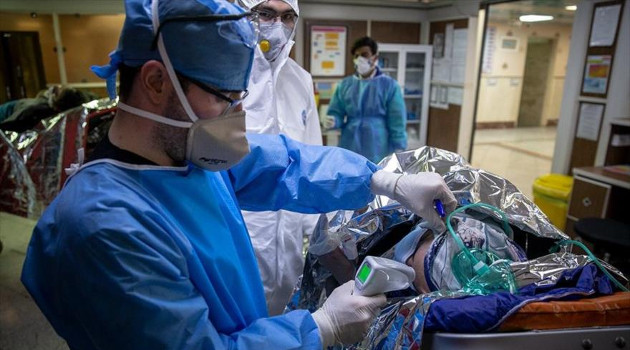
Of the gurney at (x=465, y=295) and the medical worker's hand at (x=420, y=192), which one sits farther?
the medical worker's hand at (x=420, y=192)

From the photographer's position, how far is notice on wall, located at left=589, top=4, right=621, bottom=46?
285 cm

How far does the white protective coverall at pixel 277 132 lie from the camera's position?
1.44 meters

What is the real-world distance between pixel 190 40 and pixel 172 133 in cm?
17

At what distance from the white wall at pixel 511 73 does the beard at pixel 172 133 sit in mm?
7693

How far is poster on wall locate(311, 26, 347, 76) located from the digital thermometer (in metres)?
3.83

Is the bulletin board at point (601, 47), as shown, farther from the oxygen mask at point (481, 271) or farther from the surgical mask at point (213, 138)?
the surgical mask at point (213, 138)

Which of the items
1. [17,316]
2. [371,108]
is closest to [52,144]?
[17,316]

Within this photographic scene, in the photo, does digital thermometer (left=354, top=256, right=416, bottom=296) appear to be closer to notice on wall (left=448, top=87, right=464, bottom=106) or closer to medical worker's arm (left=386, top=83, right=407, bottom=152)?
medical worker's arm (left=386, top=83, right=407, bottom=152)

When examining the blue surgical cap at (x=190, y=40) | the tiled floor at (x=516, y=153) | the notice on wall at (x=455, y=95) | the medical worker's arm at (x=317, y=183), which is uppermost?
the blue surgical cap at (x=190, y=40)

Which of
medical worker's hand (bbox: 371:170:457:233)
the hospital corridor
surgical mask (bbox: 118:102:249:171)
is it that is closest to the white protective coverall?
the hospital corridor

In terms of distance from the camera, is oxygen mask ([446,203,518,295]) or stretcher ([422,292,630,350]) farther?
oxygen mask ([446,203,518,295])

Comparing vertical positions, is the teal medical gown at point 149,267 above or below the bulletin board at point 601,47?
below

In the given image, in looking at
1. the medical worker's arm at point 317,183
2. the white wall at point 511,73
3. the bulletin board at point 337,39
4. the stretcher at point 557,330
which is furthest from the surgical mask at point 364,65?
the white wall at point 511,73

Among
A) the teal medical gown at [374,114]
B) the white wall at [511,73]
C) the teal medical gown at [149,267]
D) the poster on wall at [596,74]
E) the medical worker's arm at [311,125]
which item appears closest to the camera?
the teal medical gown at [149,267]
